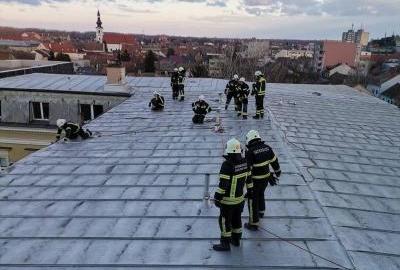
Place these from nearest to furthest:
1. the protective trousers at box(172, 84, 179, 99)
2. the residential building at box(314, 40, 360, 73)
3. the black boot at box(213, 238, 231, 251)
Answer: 1. the black boot at box(213, 238, 231, 251)
2. the protective trousers at box(172, 84, 179, 99)
3. the residential building at box(314, 40, 360, 73)

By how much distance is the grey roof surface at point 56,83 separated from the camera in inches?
754

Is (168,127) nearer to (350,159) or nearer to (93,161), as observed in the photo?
(93,161)

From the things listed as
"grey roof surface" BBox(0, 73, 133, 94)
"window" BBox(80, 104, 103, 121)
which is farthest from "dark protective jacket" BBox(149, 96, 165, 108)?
"window" BBox(80, 104, 103, 121)

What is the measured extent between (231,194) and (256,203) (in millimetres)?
754

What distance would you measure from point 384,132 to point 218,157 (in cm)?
715

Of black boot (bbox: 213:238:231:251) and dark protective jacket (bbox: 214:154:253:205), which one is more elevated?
dark protective jacket (bbox: 214:154:253:205)

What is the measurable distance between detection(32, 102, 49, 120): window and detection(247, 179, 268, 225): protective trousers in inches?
605

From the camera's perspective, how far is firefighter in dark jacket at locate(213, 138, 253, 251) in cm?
549

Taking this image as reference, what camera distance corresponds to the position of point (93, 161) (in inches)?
385

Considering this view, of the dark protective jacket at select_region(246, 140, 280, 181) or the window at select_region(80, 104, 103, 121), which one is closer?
the dark protective jacket at select_region(246, 140, 280, 181)

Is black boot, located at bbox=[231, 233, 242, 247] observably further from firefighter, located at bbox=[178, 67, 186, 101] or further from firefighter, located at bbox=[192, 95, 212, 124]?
firefighter, located at bbox=[178, 67, 186, 101]

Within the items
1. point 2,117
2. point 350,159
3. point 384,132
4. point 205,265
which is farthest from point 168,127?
point 2,117

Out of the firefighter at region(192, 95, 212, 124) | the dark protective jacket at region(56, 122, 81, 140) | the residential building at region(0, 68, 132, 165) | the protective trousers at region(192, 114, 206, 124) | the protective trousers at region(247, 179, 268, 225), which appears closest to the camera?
the protective trousers at region(247, 179, 268, 225)

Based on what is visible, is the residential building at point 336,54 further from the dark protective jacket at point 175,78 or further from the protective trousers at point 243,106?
the protective trousers at point 243,106
